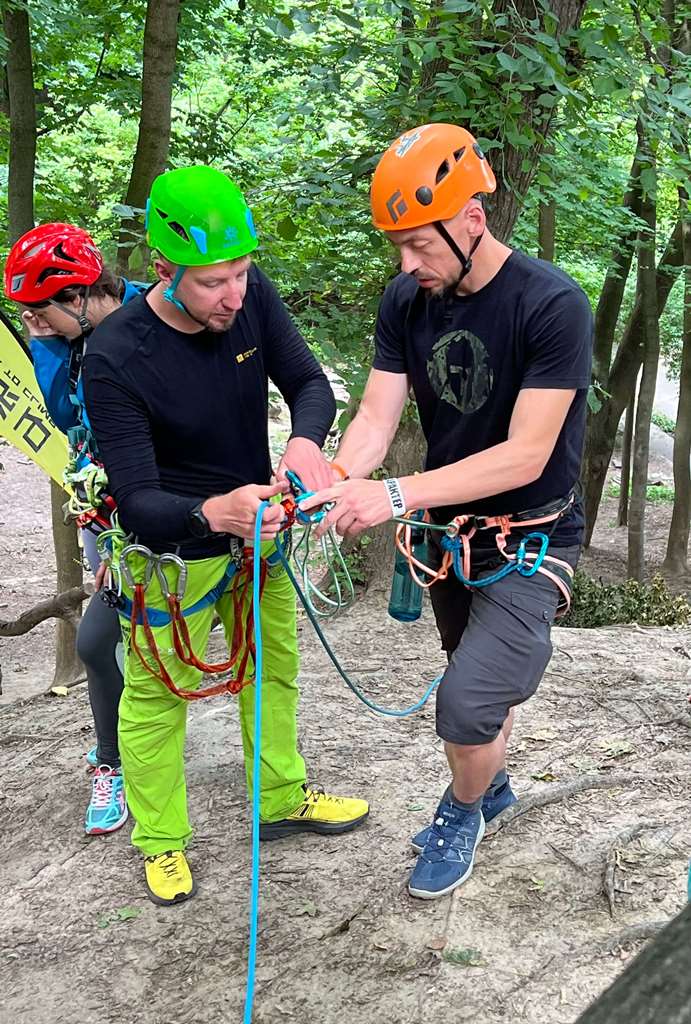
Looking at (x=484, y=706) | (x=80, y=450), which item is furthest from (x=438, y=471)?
(x=80, y=450)

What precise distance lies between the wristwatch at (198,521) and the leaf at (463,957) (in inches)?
55.1

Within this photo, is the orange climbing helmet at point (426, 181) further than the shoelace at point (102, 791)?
No

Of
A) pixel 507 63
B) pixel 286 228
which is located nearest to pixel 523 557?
pixel 507 63

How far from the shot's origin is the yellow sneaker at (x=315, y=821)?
3.53 meters

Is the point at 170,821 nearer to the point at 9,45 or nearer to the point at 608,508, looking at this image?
the point at 9,45

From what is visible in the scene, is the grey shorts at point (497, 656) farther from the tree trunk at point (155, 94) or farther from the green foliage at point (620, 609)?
the green foliage at point (620, 609)

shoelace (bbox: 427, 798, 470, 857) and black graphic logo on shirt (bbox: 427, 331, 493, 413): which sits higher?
black graphic logo on shirt (bbox: 427, 331, 493, 413)

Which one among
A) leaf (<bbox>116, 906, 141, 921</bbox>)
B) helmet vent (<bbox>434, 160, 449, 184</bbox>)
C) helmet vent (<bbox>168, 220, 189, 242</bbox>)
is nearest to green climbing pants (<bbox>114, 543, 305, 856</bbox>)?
leaf (<bbox>116, 906, 141, 921</bbox>)

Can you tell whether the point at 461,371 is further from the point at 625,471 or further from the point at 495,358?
the point at 625,471

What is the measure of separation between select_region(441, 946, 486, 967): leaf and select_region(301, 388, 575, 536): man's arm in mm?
1255

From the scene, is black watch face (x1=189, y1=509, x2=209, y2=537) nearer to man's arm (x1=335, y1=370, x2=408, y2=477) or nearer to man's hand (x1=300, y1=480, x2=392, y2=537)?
man's hand (x1=300, y1=480, x2=392, y2=537)

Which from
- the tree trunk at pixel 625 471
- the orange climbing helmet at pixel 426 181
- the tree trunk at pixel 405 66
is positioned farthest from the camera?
the tree trunk at pixel 625 471

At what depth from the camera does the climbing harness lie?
2.85 meters

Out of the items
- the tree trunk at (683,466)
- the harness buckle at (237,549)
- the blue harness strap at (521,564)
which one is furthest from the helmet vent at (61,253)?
the tree trunk at (683,466)
